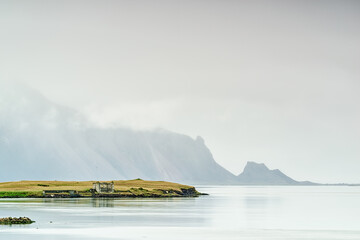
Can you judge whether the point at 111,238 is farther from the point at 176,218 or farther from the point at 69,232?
the point at 176,218

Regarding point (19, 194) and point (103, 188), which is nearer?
point (19, 194)

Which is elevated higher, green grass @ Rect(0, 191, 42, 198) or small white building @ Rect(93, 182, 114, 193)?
small white building @ Rect(93, 182, 114, 193)

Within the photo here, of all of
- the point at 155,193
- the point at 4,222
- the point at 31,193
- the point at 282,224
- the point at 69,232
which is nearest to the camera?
the point at 69,232

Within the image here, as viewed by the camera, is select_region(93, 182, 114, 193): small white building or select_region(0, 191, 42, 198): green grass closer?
select_region(0, 191, 42, 198): green grass

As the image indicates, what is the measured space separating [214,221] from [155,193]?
338 feet

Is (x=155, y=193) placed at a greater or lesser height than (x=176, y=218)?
greater

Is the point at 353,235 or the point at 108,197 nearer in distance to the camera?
the point at 353,235

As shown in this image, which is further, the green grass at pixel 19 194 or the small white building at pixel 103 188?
the small white building at pixel 103 188

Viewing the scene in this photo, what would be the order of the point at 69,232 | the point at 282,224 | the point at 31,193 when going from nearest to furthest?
the point at 69,232
the point at 282,224
the point at 31,193

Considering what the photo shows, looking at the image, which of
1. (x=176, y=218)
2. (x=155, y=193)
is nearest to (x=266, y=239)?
(x=176, y=218)

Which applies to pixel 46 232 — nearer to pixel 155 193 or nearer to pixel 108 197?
pixel 108 197

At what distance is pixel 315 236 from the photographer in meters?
71.6

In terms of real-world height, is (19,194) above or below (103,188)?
below

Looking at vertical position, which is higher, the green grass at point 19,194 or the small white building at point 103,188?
the small white building at point 103,188
